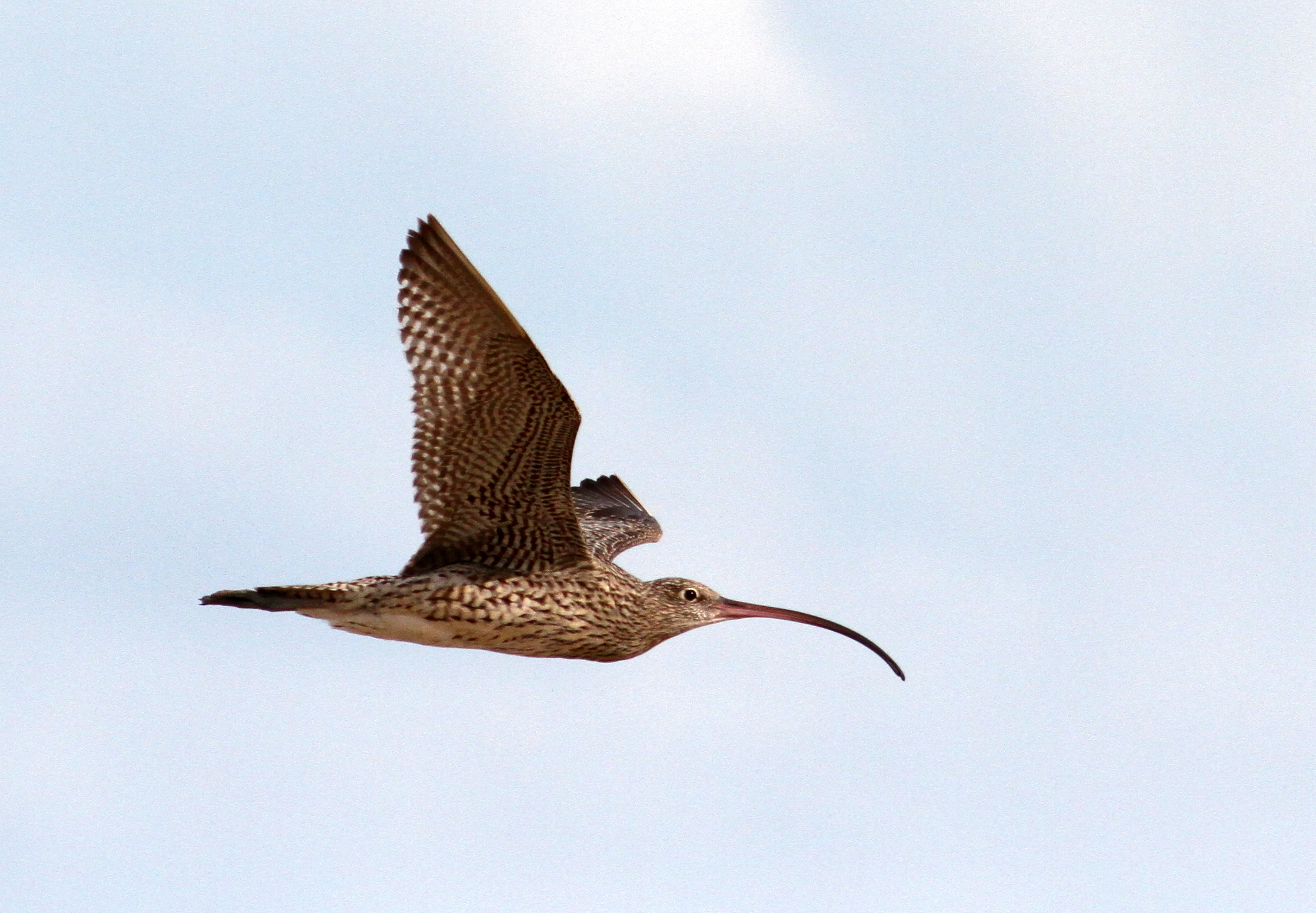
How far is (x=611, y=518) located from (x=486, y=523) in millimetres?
5440

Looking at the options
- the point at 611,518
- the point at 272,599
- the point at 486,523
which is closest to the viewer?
the point at 272,599

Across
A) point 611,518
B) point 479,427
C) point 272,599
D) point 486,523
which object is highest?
point 611,518

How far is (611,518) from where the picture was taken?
21.7 m

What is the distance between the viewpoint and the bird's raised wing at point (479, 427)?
15148 mm

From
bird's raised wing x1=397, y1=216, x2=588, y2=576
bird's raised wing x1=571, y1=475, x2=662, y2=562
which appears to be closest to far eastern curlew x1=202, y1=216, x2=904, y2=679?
bird's raised wing x1=397, y1=216, x2=588, y2=576

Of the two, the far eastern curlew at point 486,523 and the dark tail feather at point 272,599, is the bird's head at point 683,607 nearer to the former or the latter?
the far eastern curlew at point 486,523

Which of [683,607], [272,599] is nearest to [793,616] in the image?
[683,607]

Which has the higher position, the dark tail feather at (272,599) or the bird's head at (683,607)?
the bird's head at (683,607)

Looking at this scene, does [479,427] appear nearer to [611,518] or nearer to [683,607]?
[683,607]

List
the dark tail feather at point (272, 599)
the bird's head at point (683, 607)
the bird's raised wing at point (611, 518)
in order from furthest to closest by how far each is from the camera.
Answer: the bird's raised wing at point (611, 518) → the bird's head at point (683, 607) → the dark tail feather at point (272, 599)

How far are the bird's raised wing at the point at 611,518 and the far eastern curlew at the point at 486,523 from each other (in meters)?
2.53

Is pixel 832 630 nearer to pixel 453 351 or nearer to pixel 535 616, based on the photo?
pixel 535 616

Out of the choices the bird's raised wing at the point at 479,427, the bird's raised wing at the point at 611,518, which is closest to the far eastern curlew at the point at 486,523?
the bird's raised wing at the point at 479,427

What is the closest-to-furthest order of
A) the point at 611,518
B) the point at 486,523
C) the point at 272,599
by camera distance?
the point at 272,599 → the point at 486,523 → the point at 611,518
